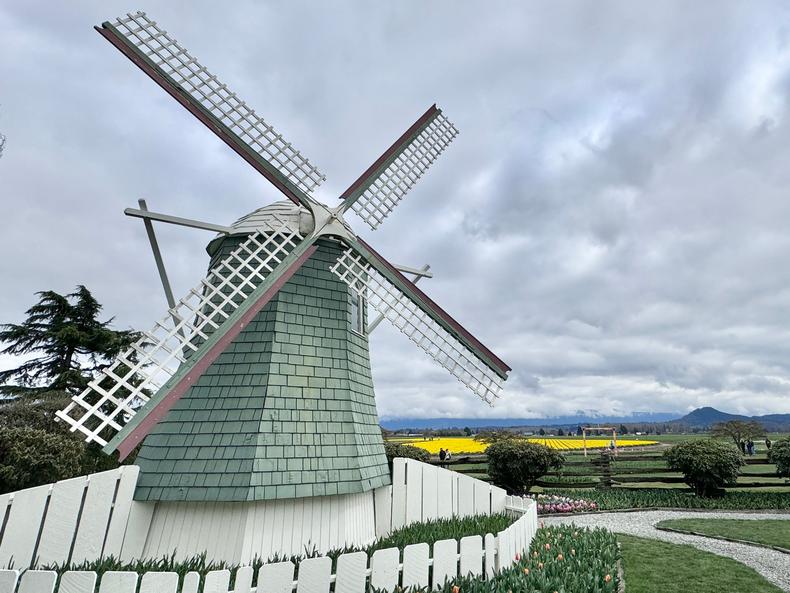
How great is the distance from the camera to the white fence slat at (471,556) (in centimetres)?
524

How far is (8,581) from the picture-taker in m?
3.67

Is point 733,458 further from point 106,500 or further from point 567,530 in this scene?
point 106,500

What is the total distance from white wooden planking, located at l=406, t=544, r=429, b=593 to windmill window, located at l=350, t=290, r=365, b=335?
4165mm

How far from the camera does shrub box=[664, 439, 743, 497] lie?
1377cm

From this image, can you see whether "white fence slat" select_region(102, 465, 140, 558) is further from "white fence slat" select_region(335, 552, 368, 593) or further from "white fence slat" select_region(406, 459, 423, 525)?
"white fence slat" select_region(406, 459, 423, 525)

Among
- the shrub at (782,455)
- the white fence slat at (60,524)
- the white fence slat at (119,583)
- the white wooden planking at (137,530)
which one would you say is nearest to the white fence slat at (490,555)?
the white fence slat at (119,583)

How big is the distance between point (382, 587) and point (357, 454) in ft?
8.20

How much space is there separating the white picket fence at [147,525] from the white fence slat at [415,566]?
1982 millimetres

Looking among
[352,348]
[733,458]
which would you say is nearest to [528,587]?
[352,348]

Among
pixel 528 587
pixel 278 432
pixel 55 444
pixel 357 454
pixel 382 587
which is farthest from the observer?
→ pixel 55 444

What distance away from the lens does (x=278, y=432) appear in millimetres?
6434

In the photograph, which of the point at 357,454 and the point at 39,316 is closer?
the point at 357,454

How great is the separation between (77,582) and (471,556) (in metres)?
3.83

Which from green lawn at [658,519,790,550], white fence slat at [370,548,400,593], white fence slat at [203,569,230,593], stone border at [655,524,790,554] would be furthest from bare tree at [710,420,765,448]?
white fence slat at [203,569,230,593]
